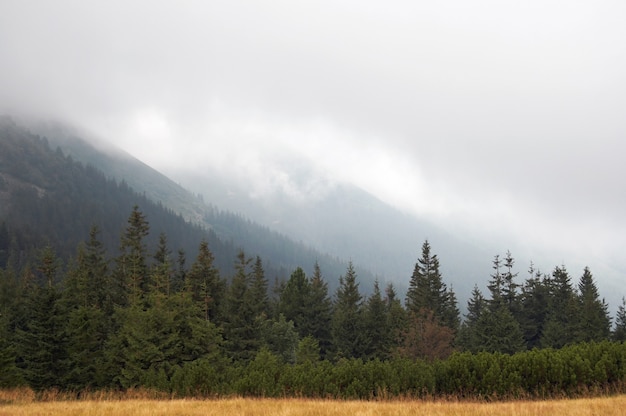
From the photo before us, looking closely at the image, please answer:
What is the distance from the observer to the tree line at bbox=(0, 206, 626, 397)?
57.5ft

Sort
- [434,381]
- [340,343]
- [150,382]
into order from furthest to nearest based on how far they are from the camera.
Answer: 1. [340,343]
2. [150,382]
3. [434,381]

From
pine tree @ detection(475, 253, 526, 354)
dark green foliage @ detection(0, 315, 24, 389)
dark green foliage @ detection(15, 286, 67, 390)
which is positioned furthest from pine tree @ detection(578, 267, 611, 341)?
dark green foliage @ detection(0, 315, 24, 389)

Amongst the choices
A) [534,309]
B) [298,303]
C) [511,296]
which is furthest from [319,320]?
[534,309]

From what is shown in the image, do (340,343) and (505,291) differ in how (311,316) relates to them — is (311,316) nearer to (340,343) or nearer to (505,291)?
(340,343)

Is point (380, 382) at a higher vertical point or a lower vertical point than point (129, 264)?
lower

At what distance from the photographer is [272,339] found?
170 feet

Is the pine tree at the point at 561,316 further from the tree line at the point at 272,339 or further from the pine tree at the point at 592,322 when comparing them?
the pine tree at the point at 592,322

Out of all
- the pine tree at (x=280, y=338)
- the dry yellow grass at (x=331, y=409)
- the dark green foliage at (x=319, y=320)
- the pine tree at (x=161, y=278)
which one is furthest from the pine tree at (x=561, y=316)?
the pine tree at (x=161, y=278)

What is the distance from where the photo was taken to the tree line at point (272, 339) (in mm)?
17516

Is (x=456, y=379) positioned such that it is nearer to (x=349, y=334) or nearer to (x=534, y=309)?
(x=349, y=334)

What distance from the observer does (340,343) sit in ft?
180

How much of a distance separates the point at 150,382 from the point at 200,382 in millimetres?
4100

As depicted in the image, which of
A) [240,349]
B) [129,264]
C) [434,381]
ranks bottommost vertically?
[240,349]

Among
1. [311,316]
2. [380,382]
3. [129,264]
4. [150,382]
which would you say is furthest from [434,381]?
[311,316]
